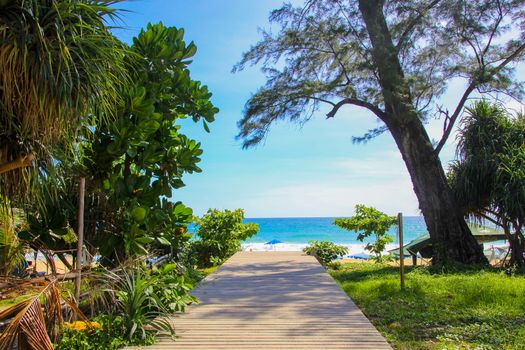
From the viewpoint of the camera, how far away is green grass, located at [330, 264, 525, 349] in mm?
4496

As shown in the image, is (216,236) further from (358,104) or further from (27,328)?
(27,328)

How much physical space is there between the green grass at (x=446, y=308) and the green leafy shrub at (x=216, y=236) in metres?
3.95

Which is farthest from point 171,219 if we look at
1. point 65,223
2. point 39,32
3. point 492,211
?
point 492,211

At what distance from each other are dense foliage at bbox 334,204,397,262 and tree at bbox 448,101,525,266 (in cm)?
219

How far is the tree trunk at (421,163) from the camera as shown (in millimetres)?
10031

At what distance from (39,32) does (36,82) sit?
0.31 meters

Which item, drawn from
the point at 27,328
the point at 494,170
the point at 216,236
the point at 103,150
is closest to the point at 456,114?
the point at 494,170

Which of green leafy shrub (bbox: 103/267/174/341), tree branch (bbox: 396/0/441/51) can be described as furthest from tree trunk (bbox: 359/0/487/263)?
green leafy shrub (bbox: 103/267/174/341)

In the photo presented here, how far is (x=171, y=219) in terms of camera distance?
488 centimetres

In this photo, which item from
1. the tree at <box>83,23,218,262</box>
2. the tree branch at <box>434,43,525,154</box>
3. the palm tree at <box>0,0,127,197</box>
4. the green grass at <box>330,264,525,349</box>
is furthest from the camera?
the tree branch at <box>434,43,525,154</box>

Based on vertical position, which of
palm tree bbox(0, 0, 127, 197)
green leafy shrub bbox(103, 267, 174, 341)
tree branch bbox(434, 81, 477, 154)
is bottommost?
green leafy shrub bbox(103, 267, 174, 341)

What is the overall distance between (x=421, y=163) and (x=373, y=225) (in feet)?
7.75

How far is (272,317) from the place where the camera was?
4.68 metres

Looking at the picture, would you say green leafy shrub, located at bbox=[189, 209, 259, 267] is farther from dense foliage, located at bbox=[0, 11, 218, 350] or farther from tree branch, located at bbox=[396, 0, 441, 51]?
dense foliage, located at bbox=[0, 11, 218, 350]
